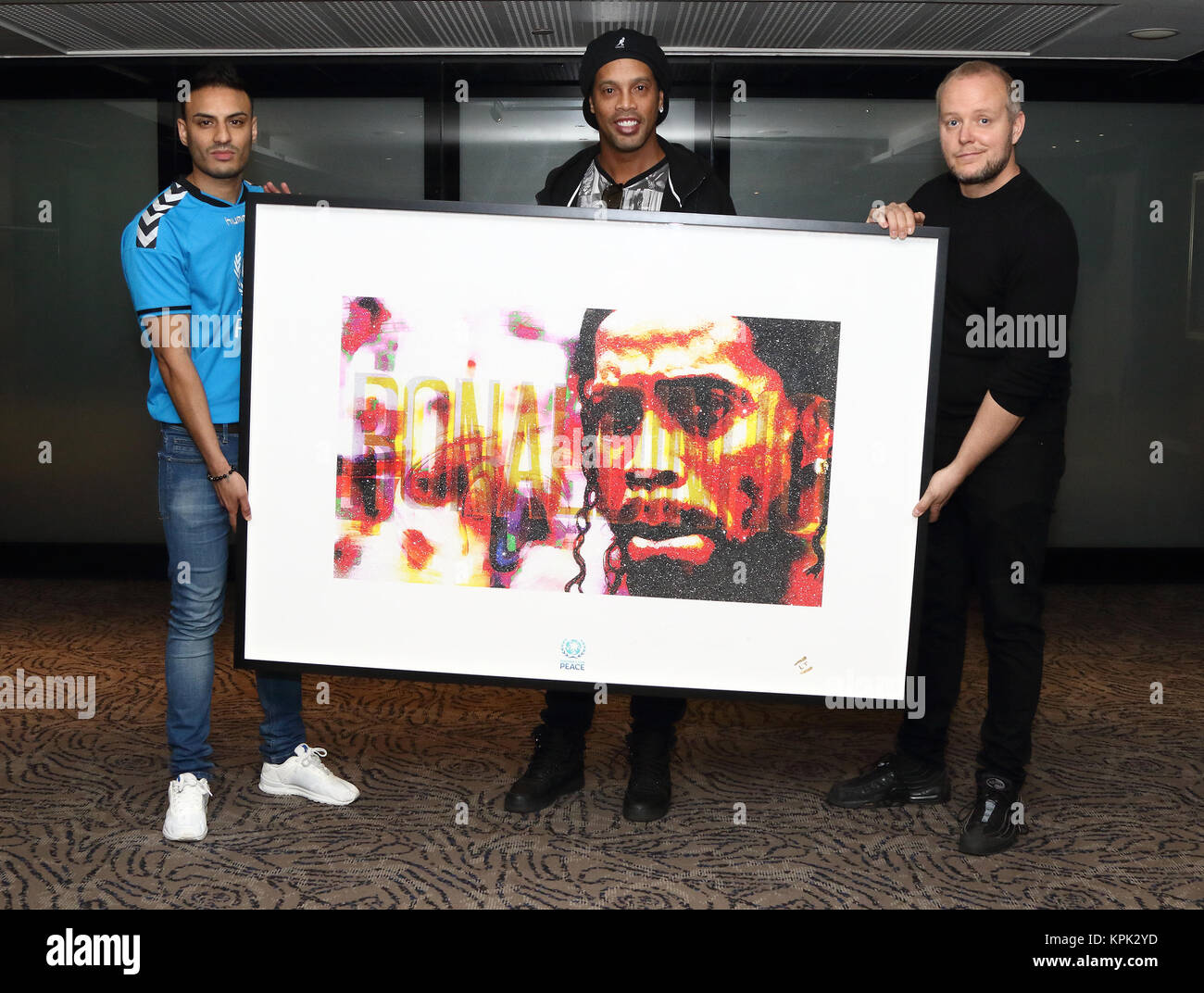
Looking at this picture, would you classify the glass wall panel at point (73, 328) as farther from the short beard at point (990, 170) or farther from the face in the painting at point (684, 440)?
the short beard at point (990, 170)

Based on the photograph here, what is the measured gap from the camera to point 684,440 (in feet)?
7.13

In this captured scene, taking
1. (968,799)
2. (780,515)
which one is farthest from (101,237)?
(968,799)

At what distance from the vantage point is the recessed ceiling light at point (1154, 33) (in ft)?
14.2

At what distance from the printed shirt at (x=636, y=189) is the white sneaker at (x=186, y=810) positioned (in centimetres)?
164

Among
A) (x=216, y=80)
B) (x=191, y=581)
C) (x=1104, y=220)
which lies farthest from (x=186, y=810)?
(x=1104, y=220)

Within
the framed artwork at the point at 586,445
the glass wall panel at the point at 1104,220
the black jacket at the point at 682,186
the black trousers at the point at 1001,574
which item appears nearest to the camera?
the framed artwork at the point at 586,445

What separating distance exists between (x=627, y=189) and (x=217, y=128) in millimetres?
922

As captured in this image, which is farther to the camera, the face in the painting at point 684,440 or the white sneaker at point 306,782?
the white sneaker at point 306,782

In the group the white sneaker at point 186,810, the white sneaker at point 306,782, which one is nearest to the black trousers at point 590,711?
the white sneaker at point 306,782

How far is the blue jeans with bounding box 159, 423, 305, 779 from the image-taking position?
2357 millimetres

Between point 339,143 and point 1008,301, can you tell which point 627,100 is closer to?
point 1008,301

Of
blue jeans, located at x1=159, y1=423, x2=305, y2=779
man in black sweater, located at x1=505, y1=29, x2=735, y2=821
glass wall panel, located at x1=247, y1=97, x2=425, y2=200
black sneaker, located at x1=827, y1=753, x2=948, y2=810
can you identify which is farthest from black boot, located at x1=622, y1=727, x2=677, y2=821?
glass wall panel, located at x1=247, y1=97, x2=425, y2=200

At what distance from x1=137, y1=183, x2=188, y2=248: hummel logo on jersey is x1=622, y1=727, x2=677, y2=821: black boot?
1596 mm

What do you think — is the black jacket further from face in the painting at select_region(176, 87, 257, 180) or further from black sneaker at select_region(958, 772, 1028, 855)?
black sneaker at select_region(958, 772, 1028, 855)
